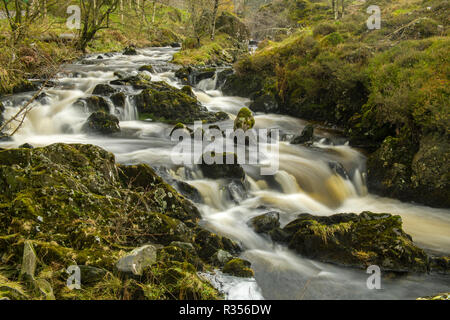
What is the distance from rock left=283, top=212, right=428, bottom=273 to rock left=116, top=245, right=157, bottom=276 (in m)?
3.17

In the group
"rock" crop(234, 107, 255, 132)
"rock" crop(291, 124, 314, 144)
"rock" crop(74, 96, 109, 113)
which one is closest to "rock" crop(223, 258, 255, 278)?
"rock" crop(291, 124, 314, 144)

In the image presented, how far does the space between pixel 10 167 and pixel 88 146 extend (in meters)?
1.40

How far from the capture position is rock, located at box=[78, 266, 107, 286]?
331cm

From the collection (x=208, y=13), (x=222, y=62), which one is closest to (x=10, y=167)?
(x=222, y=62)

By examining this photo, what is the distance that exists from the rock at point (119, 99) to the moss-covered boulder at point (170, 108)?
578 millimetres

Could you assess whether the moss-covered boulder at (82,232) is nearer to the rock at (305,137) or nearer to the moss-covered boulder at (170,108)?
the rock at (305,137)

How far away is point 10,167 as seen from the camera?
4.26m

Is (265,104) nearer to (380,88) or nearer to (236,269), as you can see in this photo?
(380,88)

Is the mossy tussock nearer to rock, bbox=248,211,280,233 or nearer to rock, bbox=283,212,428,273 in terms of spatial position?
rock, bbox=248,211,280,233

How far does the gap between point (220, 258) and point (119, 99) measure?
998cm

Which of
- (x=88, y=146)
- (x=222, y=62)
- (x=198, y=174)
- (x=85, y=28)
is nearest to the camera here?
(x=88, y=146)

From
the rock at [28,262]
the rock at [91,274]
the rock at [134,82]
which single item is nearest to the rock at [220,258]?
the rock at [91,274]
